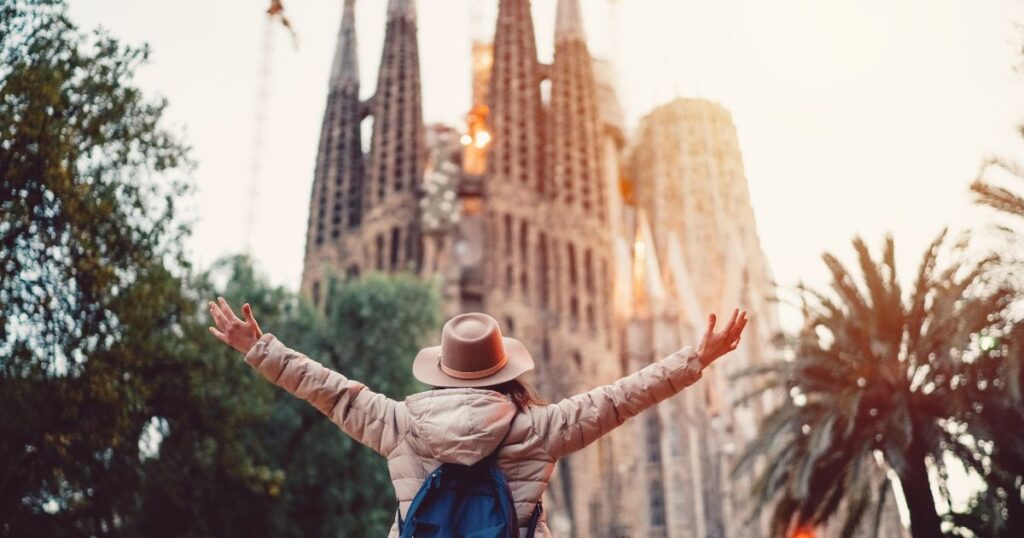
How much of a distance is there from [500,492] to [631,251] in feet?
150

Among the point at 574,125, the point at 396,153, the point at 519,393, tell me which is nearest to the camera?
the point at 519,393

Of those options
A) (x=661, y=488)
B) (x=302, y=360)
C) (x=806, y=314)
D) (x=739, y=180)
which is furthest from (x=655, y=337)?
(x=302, y=360)

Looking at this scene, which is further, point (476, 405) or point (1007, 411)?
point (1007, 411)

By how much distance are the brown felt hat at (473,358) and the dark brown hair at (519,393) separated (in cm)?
5

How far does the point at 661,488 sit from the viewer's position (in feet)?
130

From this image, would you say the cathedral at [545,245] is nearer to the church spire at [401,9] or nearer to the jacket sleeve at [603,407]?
the church spire at [401,9]

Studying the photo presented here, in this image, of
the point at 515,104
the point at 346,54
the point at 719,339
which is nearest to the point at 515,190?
the point at 515,104

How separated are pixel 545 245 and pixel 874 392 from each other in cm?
2567

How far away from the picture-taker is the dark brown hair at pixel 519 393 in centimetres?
346

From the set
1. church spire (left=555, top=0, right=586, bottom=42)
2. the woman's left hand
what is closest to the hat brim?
the woman's left hand

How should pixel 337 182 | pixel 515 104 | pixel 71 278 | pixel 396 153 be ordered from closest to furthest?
pixel 71 278
pixel 396 153
pixel 515 104
pixel 337 182

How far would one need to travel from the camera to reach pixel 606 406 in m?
3.42

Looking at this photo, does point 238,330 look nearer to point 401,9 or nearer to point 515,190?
point 515,190

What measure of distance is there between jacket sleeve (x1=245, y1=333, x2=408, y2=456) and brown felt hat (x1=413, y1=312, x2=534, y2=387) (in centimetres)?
21
